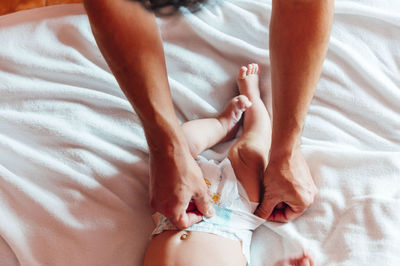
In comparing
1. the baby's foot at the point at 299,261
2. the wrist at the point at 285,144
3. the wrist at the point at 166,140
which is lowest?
the baby's foot at the point at 299,261

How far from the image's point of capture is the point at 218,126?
1130mm

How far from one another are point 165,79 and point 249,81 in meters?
0.36

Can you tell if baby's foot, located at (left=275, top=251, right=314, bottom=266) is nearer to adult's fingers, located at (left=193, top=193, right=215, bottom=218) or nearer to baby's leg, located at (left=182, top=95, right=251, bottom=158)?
adult's fingers, located at (left=193, top=193, right=215, bottom=218)

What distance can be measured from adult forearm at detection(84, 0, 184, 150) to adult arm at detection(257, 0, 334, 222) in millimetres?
235

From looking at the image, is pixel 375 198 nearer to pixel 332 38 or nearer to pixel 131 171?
pixel 332 38

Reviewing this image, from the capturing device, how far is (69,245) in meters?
1.02

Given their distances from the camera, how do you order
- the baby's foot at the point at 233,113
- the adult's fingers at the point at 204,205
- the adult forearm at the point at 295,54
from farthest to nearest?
the baby's foot at the point at 233,113, the adult's fingers at the point at 204,205, the adult forearm at the point at 295,54

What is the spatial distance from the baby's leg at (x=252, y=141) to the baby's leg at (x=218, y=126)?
0.12ft

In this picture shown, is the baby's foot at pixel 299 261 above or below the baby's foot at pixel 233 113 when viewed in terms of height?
below

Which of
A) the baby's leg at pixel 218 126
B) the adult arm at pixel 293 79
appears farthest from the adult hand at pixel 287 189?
the baby's leg at pixel 218 126

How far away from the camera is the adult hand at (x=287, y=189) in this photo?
927mm

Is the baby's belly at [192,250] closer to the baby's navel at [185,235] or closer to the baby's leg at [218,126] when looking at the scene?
the baby's navel at [185,235]

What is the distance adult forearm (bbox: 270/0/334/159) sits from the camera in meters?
0.79

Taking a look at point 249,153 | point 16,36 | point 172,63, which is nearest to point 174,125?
point 249,153
